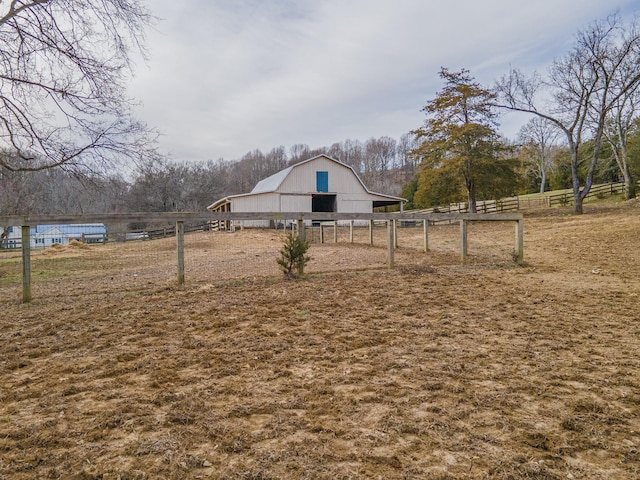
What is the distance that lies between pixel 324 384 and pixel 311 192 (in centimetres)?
2342

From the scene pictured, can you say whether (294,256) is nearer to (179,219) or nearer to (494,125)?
(179,219)

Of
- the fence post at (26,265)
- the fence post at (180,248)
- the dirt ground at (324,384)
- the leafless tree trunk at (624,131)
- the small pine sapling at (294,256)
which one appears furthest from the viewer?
the leafless tree trunk at (624,131)

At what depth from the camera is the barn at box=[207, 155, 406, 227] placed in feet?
83.1

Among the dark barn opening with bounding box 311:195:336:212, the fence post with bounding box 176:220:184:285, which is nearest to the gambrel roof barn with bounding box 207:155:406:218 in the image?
the dark barn opening with bounding box 311:195:336:212

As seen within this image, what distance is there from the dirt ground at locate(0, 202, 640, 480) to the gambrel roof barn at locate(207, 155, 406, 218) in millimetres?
19102

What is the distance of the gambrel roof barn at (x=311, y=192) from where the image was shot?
2534 centimetres

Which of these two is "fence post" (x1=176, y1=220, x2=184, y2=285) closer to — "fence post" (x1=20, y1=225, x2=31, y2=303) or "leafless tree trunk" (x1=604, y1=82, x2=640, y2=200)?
"fence post" (x1=20, y1=225, x2=31, y2=303)

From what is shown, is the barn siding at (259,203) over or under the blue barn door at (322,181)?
under

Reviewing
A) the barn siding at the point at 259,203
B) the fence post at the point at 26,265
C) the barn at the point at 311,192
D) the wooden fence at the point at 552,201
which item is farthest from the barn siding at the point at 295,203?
the fence post at the point at 26,265

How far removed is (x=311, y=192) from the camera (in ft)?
84.7

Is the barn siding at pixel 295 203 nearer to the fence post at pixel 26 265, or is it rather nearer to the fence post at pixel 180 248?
the fence post at pixel 180 248

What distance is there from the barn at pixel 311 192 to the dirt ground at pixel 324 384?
753 inches

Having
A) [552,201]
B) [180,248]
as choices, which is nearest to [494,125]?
[552,201]

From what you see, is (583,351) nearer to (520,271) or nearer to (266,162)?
(520,271)
